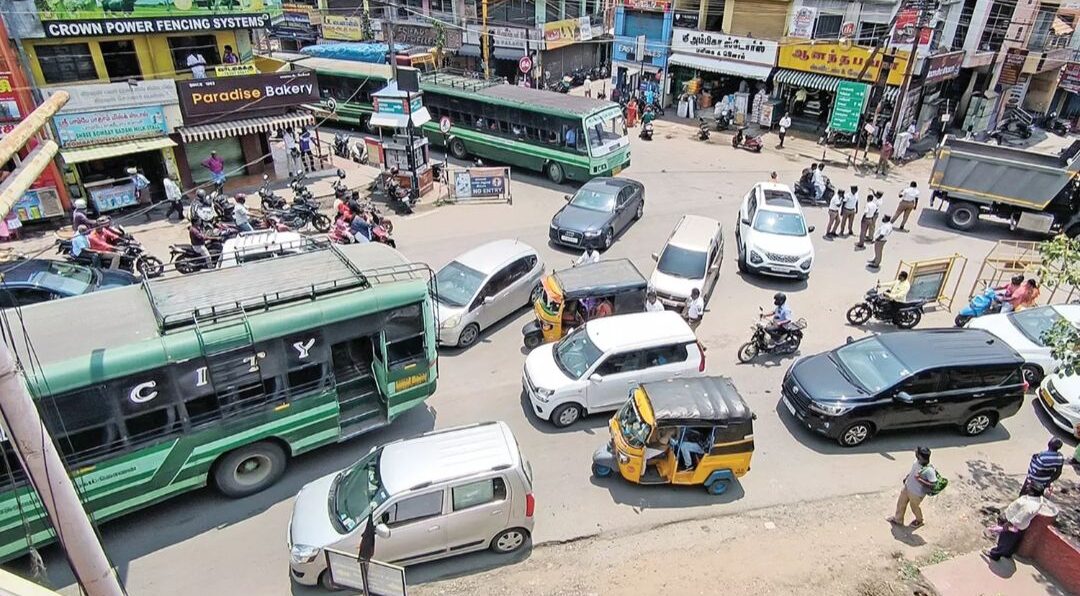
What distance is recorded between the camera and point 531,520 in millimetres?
8273

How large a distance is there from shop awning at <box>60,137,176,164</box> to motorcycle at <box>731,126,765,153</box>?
21972 mm

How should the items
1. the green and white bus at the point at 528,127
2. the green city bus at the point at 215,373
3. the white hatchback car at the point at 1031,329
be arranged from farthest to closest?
1. the green and white bus at the point at 528,127
2. the white hatchback car at the point at 1031,329
3. the green city bus at the point at 215,373

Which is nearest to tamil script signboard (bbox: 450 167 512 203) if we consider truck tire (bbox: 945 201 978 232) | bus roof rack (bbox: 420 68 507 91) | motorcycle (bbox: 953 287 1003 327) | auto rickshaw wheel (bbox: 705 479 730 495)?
bus roof rack (bbox: 420 68 507 91)

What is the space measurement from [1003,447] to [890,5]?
23.4m

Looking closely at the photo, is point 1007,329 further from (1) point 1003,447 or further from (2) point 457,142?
(2) point 457,142

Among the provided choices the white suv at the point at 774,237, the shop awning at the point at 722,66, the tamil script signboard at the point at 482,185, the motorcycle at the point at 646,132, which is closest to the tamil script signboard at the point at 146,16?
the tamil script signboard at the point at 482,185

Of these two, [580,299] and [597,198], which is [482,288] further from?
[597,198]

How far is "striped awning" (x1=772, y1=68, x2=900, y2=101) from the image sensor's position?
27.3 metres

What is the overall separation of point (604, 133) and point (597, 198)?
200 inches

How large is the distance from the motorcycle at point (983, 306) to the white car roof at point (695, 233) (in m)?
5.70

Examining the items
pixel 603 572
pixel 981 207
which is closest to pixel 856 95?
pixel 981 207

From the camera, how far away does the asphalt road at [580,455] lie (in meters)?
8.30

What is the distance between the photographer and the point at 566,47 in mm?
39125

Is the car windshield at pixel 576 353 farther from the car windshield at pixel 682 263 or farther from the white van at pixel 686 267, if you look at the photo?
the car windshield at pixel 682 263
